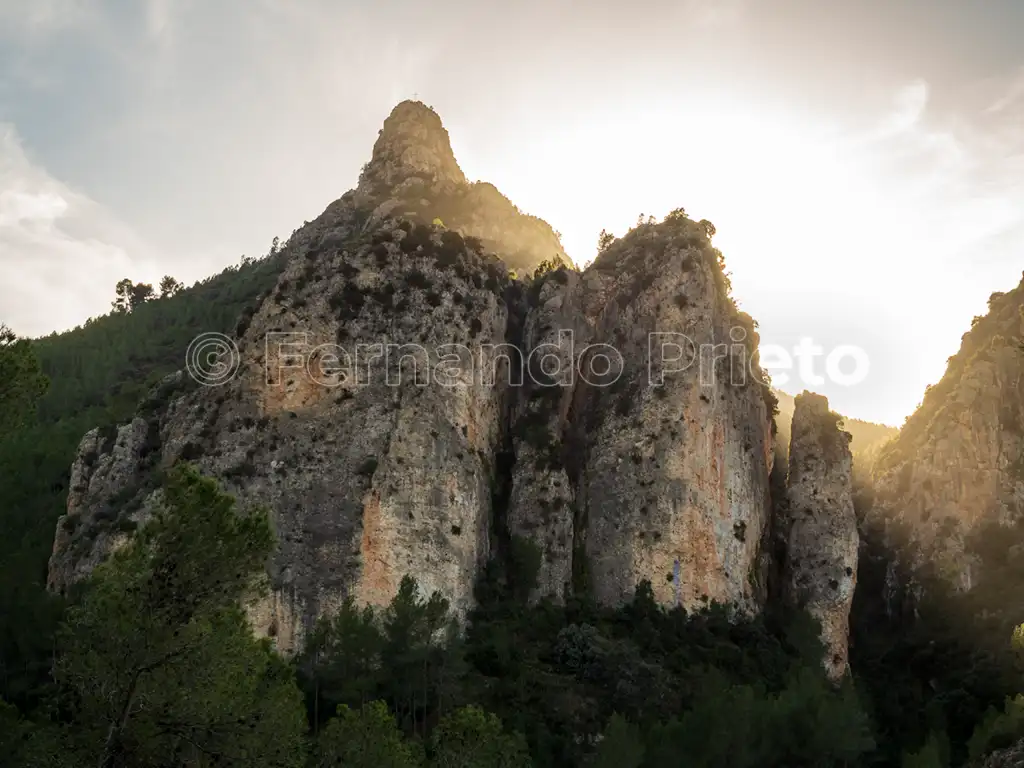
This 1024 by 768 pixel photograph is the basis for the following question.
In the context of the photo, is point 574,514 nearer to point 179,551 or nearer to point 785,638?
point 785,638

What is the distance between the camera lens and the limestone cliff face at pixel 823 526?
78562mm

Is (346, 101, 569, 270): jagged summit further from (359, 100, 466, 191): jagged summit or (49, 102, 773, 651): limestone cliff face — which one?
(49, 102, 773, 651): limestone cliff face

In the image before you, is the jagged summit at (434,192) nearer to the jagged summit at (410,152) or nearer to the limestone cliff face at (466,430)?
the jagged summit at (410,152)

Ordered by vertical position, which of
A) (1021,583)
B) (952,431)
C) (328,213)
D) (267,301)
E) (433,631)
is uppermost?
(328,213)

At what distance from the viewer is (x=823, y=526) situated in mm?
83125

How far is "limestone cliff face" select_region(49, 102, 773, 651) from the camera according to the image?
221ft

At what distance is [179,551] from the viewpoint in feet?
100.0

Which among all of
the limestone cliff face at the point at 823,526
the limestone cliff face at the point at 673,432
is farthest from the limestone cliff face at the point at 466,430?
the limestone cliff face at the point at 823,526

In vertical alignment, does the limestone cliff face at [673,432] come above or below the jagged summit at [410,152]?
below

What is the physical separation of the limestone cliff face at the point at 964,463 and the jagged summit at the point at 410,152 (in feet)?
258

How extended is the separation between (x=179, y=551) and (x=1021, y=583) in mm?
74213

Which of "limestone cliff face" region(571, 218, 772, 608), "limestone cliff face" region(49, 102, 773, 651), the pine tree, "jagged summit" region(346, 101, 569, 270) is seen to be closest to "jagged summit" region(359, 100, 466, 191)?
"jagged summit" region(346, 101, 569, 270)

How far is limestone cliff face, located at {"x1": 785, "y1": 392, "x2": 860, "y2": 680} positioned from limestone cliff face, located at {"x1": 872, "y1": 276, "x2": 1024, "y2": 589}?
8.85 m

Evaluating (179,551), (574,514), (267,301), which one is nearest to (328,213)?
(267,301)
